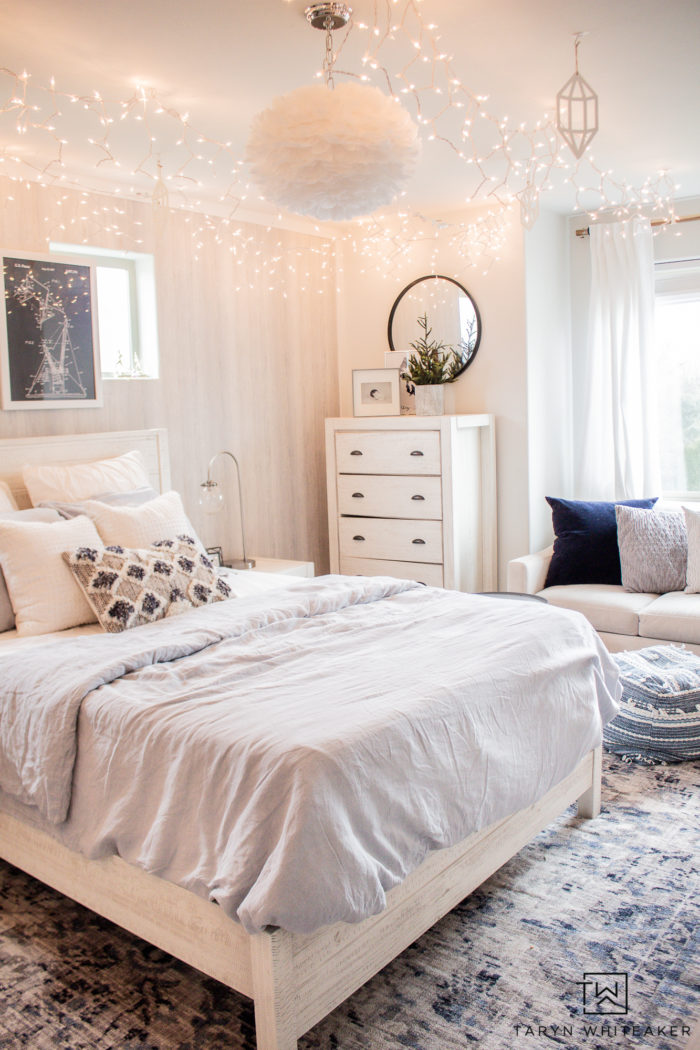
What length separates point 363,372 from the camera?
4.98 m

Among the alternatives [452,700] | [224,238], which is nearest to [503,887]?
[452,700]

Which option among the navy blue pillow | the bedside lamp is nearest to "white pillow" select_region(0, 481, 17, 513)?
the bedside lamp

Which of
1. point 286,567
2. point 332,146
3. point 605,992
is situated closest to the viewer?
point 605,992

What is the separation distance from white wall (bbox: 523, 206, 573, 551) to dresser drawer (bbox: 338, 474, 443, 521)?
24.2 inches

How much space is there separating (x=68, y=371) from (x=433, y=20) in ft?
7.02

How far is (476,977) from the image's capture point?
2.07 metres

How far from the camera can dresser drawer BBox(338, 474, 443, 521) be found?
4.62 metres

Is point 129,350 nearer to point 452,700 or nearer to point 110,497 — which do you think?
point 110,497

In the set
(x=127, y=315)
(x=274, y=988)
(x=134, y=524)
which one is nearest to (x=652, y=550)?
(x=134, y=524)

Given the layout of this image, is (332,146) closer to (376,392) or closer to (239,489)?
(239,489)

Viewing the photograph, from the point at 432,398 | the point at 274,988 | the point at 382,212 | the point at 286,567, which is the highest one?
the point at 382,212

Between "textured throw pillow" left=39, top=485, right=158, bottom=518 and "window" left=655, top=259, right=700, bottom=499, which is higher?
"window" left=655, top=259, right=700, bottom=499

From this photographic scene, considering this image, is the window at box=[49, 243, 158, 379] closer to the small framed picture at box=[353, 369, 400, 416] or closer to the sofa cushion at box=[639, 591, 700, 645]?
the small framed picture at box=[353, 369, 400, 416]

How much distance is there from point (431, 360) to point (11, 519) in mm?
2527
